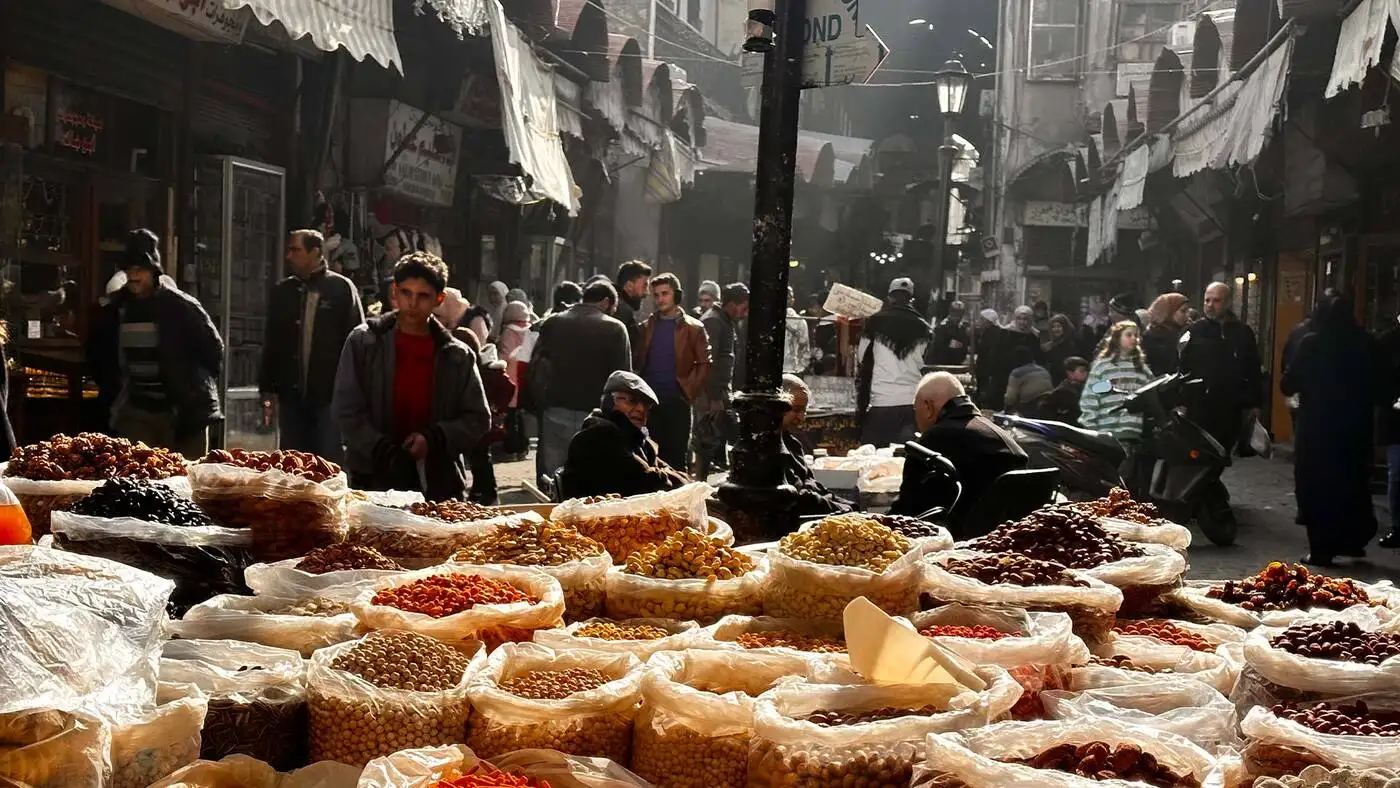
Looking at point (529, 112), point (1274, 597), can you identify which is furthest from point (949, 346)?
point (1274, 597)

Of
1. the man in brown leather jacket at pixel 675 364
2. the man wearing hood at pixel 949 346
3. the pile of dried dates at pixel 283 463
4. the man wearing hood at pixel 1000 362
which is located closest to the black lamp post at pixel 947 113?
the man wearing hood at pixel 949 346

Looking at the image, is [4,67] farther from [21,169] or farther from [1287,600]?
[1287,600]

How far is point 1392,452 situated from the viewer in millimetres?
10891

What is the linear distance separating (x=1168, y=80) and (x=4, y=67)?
17.4m

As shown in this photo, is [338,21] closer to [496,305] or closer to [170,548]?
[170,548]

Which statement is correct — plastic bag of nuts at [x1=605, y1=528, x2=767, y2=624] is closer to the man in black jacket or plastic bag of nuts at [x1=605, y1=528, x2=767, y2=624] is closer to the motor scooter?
the man in black jacket

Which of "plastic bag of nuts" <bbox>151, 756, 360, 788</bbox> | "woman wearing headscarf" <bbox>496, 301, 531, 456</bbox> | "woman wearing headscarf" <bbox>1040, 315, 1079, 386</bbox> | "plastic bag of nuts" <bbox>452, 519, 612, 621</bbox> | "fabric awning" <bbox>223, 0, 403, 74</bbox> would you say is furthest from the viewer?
"woman wearing headscarf" <bbox>1040, 315, 1079, 386</bbox>

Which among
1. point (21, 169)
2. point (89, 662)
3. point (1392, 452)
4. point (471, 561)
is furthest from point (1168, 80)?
point (89, 662)

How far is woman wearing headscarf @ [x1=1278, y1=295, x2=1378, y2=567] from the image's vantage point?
34.0 feet

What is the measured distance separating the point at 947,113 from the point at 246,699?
18532 millimetres

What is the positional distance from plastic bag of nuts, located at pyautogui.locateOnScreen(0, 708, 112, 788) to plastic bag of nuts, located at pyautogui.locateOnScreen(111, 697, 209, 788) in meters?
0.15

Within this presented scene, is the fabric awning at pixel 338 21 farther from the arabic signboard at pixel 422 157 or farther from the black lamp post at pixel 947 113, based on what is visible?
the black lamp post at pixel 947 113

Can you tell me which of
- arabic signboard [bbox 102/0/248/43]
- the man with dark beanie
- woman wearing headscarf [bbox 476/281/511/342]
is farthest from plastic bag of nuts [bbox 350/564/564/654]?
woman wearing headscarf [bbox 476/281/511/342]

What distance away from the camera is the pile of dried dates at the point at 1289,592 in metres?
4.54
